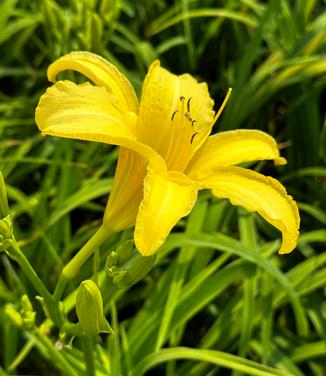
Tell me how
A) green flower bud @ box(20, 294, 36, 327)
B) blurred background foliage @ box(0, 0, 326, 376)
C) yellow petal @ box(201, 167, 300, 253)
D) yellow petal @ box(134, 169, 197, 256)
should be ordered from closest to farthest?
yellow petal @ box(134, 169, 197, 256) → yellow petal @ box(201, 167, 300, 253) → green flower bud @ box(20, 294, 36, 327) → blurred background foliage @ box(0, 0, 326, 376)

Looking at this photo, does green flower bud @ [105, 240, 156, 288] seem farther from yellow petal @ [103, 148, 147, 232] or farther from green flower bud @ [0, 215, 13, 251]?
green flower bud @ [0, 215, 13, 251]

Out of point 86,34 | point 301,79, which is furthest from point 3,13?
point 301,79

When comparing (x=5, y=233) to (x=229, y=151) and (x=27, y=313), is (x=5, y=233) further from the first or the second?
(x=229, y=151)

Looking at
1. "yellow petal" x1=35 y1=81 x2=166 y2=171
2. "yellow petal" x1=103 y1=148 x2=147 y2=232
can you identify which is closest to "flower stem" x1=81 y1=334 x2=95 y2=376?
"yellow petal" x1=103 y1=148 x2=147 y2=232

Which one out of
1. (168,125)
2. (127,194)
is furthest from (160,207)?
(168,125)

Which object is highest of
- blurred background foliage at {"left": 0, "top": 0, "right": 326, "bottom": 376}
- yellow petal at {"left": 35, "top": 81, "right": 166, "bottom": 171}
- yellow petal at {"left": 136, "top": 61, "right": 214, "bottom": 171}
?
yellow petal at {"left": 35, "top": 81, "right": 166, "bottom": 171}

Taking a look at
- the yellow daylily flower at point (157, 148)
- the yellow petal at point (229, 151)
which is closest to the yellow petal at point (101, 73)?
the yellow daylily flower at point (157, 148)

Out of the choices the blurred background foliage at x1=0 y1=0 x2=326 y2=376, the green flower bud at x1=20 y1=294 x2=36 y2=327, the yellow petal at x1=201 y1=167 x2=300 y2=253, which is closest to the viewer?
the yellow petal at x1=201 y1=167 x2=300 y2=253
